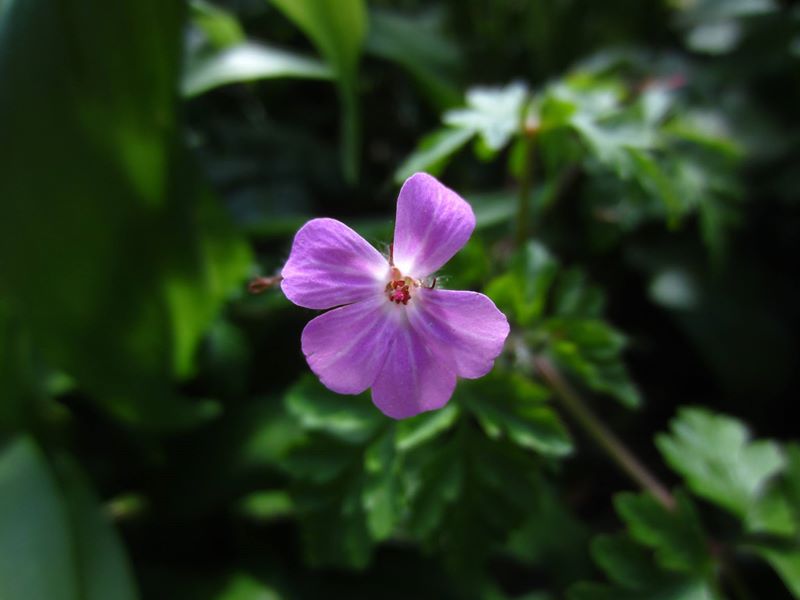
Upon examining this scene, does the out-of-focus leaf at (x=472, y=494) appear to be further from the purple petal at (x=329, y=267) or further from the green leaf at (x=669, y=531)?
the purple petal at (x=329, y=267)

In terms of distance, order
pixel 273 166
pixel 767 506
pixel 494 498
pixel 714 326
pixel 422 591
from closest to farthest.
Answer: pixel 494 498
pixel 767 506
pixel 422 591
pixel 714 326
pixel 273 166

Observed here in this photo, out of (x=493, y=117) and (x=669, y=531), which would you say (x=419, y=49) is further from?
(x=669, y=531)

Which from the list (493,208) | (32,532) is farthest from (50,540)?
(493,208)

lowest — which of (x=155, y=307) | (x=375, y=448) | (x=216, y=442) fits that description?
(x=375, y=448)

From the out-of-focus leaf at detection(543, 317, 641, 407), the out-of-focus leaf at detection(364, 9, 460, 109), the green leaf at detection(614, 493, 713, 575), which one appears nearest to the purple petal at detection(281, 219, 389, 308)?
the out-of-focus leaf at detection(543, 317, 641, 407)

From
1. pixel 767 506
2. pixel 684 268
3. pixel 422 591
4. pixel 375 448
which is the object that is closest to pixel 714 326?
pixel 684 268

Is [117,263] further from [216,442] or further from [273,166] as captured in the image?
[273,166]
